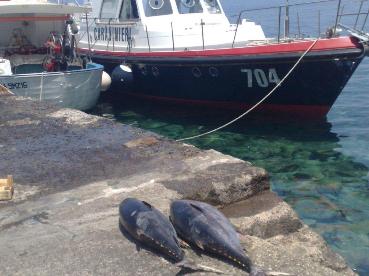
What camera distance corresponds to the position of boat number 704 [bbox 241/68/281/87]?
31.0ft

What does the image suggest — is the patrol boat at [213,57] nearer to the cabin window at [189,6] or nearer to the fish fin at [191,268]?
the cabin window at [189,6]

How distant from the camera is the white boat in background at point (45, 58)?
10.2 meters

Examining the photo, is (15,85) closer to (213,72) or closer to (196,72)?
(196,72)

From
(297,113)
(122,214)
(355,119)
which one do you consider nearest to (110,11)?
(297,113)

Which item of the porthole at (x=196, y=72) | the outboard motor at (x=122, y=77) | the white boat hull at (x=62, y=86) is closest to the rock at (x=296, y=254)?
the porthole at (x=196, y=72)

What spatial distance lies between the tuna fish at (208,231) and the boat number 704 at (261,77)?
Result: 6434 millimetres

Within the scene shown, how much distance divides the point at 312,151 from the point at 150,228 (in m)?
6.02

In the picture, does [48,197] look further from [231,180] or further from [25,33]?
[25,33]

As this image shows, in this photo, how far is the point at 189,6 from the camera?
11.9 m

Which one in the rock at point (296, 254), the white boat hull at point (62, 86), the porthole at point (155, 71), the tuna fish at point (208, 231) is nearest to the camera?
the tuna fish at point (208, 231)

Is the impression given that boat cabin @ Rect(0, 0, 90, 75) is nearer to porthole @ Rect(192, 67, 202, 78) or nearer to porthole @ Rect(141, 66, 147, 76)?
porthole @ Rect(141, 66, 147, 76)

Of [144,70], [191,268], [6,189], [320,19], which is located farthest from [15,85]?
[320,19]

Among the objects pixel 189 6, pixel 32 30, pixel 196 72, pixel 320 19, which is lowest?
pixel 320 19

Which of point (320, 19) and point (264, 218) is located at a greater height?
point (264, 218)
